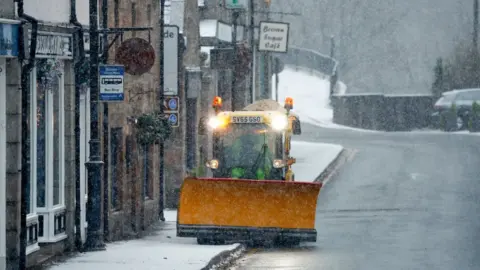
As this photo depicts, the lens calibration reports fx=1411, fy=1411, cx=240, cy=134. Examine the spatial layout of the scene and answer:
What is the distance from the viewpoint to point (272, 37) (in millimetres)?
40406

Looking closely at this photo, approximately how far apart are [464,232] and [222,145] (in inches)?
180

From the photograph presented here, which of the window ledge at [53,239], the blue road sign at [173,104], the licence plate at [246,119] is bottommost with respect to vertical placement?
the window ledge at [53,239]

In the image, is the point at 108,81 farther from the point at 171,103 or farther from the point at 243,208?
the point at 171,103

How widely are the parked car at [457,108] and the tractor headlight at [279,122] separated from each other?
3452 cm

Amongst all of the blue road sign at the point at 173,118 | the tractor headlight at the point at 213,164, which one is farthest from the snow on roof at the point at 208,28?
the tractor headlight at the point at 213,164

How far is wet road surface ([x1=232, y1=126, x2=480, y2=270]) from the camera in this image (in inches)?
796

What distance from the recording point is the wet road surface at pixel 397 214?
20.2m

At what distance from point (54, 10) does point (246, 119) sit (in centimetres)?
579

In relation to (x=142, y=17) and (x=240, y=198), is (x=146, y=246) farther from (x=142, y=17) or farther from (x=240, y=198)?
(x=142, y=17)

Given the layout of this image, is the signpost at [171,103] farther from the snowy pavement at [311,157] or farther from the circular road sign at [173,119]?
the snowy pavement at [311,157]

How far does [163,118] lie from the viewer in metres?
26.8

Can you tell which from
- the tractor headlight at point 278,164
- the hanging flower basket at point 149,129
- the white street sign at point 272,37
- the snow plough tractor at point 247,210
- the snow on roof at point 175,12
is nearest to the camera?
the snow plough tractor at point 247,210

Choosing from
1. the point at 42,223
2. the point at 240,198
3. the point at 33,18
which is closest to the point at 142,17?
the point at 240,198

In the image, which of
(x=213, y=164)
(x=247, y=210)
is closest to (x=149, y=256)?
(x=247, y=210)
